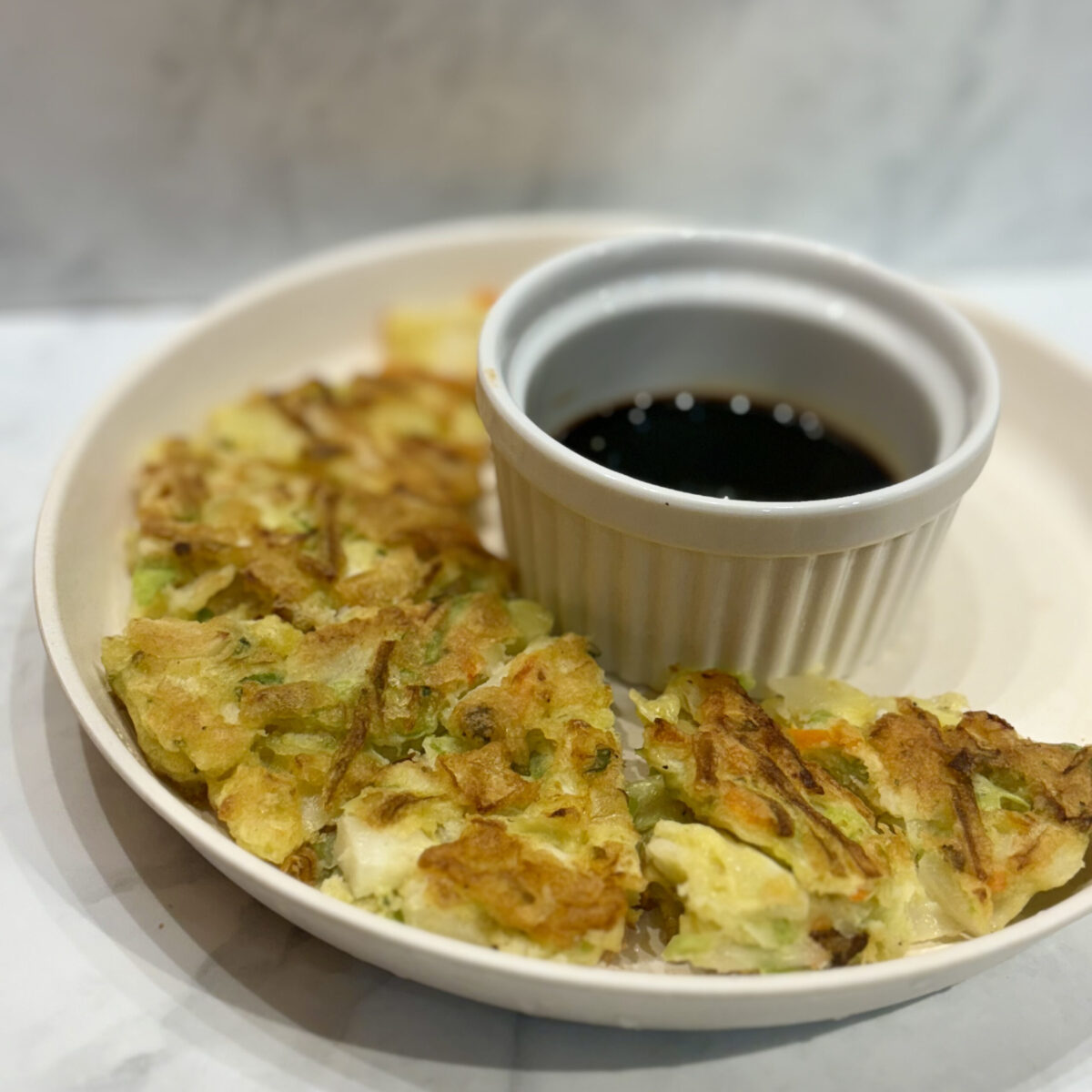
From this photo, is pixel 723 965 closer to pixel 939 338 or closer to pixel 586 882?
pixel 586 882

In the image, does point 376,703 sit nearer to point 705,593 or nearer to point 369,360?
point 705,593

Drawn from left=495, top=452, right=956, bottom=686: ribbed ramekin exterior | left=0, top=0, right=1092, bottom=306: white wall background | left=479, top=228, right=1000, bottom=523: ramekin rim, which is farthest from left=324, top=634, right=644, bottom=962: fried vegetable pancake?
left=0, top=0, right=1092, bottom=306: white wall background

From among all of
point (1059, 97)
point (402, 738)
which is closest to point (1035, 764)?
point (402, 738)

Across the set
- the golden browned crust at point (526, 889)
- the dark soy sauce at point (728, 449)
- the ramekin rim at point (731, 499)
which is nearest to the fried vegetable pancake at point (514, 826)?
the golden browned crust at point (526, 889)

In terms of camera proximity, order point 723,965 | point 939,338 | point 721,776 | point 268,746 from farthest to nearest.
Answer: point 939,338, point 268,746, point 721,776, point 723,965

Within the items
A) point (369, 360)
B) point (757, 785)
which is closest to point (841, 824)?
point (757, 785)

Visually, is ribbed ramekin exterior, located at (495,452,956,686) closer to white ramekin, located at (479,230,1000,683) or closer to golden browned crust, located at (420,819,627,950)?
white ramekin, located at (479,230,1000,683)
